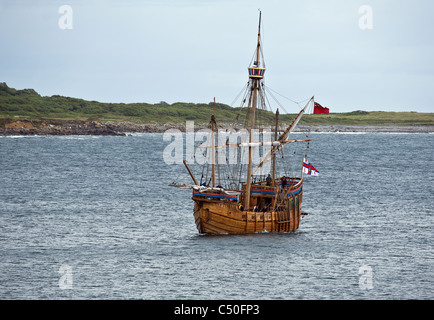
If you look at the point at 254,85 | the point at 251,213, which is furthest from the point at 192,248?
the point at 254,85

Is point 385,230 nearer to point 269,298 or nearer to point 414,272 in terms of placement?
point 414,272

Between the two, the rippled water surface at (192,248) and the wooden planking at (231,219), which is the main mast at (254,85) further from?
the rippled water surface at (192,248)

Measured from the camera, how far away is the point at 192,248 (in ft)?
181

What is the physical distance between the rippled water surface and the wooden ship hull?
3.74ft

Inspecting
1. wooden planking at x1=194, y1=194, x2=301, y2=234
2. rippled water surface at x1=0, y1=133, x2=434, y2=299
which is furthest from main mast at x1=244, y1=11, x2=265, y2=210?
rippled water surface at x1=0, y1=133, x2=434, y2=299

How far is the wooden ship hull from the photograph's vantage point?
57.6 meters

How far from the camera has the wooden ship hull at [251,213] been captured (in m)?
57.6

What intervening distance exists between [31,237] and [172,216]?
17.4 meters

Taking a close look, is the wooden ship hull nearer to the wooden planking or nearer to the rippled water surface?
the wooden planking

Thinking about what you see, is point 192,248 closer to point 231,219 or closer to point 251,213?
point 231,219

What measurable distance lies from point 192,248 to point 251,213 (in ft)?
22.3

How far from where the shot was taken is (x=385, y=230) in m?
64.5

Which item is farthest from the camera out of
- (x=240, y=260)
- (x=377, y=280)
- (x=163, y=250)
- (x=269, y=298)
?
(x=163, y=250)

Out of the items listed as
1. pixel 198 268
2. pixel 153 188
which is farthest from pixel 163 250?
pixel 153 188
